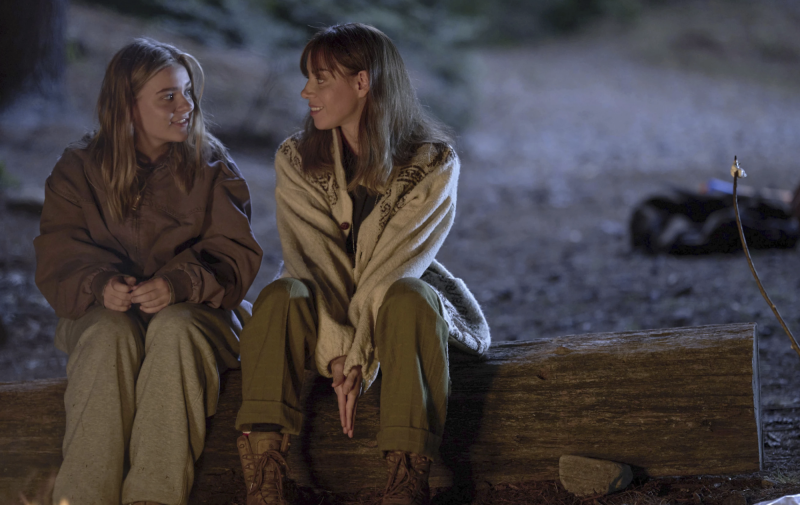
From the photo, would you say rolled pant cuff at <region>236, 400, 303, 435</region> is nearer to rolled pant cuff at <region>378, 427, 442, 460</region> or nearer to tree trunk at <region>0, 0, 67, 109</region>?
rolled pant cuff at <region>378, 427, 442, 460</region>

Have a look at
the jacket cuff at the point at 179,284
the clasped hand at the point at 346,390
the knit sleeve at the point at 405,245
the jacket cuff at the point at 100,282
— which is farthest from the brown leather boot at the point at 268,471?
the jacket cuff at the point at 100,282

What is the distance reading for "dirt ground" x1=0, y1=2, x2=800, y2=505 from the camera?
4.71m

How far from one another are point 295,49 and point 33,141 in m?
4.23

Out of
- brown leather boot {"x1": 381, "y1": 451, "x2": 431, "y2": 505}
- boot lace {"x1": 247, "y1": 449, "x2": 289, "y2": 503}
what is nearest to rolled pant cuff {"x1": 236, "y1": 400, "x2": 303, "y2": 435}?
boot lace {"x1": 247, "y1": 449, "x2": 289, "y2": 503}

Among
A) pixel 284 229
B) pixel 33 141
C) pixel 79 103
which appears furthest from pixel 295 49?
pixel 284 229

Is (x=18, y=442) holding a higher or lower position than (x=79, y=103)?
higher

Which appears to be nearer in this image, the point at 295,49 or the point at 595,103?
the point at 295,49

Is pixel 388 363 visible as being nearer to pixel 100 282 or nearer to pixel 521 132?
pixel 100 282

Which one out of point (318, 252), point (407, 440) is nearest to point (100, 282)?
point (318, 252)

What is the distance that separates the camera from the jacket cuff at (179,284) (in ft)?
8.59

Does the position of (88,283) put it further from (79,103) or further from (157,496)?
(79,103)

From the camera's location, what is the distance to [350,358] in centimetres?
249

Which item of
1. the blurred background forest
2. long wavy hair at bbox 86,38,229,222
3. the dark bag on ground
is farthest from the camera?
the dark bag on ground

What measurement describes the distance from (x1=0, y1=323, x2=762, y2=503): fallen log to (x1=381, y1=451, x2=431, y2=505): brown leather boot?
12.4 inches
